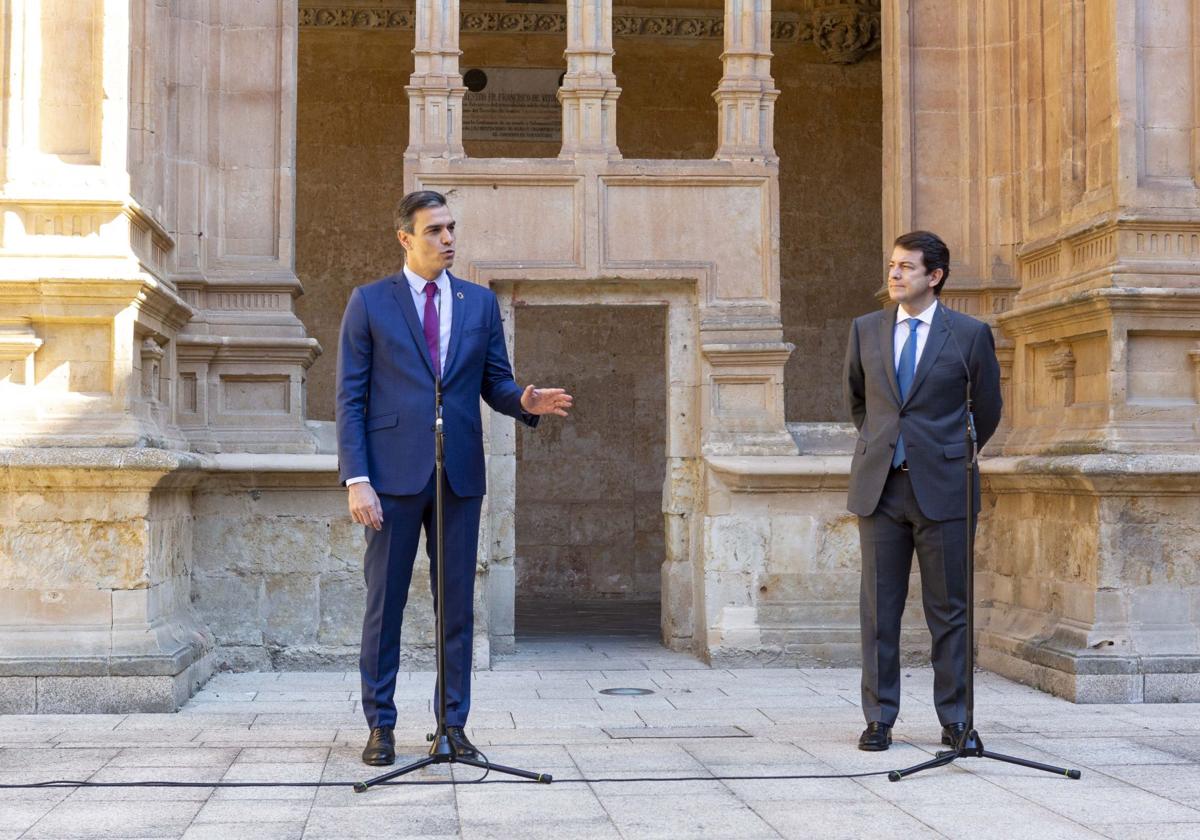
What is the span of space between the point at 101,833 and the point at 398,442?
1.68m

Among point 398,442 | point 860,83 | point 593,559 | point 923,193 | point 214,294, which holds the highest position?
point 860,83

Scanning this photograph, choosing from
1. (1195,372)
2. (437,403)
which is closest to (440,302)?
(437,403)

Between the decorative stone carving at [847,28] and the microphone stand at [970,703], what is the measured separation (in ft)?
32.0

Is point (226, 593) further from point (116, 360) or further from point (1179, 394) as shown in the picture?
point (1179, 394)

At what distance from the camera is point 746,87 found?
9.25m

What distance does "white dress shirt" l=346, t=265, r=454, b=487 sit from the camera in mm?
5320

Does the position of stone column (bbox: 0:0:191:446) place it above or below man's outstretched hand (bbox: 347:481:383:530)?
above

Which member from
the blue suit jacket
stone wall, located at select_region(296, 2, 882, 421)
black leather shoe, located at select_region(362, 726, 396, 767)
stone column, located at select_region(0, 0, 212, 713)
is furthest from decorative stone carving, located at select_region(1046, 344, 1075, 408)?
stone wall, located at select_region(296, 2, 882, 421)

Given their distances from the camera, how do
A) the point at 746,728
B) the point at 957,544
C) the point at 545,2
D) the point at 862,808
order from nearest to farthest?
the point at 862,808
the point at 957,544
the point at 746,728
the point at 545,2

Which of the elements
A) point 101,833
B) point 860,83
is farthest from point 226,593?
point 860,83

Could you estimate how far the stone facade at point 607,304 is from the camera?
23.2 ft

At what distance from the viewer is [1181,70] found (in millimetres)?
7812

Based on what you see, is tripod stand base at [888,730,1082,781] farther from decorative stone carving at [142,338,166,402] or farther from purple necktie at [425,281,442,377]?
decorative stone carving at [142,338,166,402]

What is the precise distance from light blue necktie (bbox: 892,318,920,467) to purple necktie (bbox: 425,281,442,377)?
1819 millimetres
